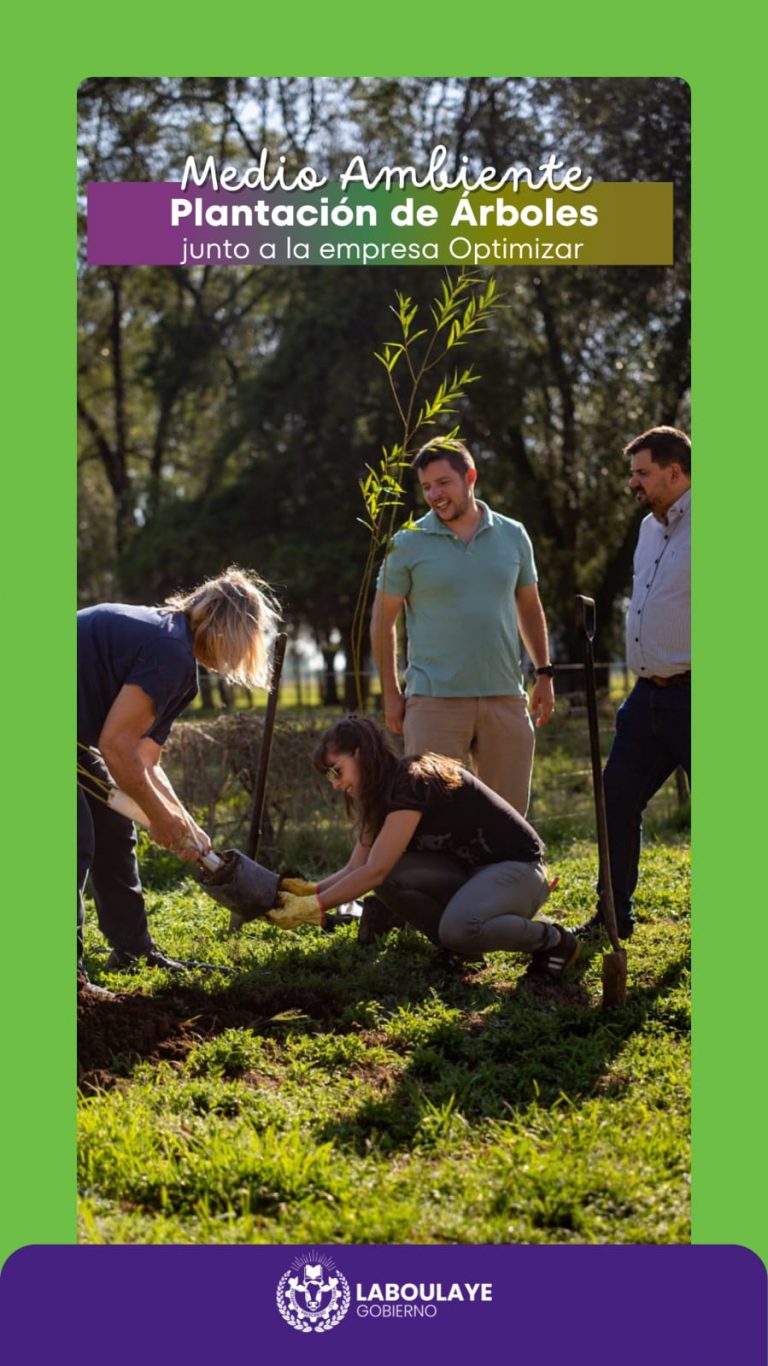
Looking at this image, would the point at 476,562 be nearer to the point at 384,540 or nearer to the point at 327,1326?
the point at 384,540

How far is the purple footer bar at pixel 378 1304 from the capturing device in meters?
3.25

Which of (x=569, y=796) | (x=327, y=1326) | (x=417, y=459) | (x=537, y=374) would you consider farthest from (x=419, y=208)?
(x=569, y=796)

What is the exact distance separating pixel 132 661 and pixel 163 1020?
3.95 feet

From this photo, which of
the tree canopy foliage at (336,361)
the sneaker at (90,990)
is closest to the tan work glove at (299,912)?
the sneaker at (90,990)

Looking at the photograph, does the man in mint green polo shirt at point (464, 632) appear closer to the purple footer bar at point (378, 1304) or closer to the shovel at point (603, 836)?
the shovel at point (603, 836)

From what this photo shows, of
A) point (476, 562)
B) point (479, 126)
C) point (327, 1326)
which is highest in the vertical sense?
point (479, 126)

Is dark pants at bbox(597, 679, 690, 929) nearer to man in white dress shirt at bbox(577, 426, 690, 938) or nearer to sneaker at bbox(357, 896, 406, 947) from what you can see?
→ man in white dress shirt at bbox(577, 426, 690, 938)

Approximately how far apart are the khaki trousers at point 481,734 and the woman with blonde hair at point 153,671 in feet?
3.15

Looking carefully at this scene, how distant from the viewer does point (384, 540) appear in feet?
16.7

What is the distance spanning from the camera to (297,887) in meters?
4.80

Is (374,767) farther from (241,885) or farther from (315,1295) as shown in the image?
(315,1295)

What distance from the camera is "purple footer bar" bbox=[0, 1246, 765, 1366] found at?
128 inches

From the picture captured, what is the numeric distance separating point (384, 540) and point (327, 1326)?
274 centimetres

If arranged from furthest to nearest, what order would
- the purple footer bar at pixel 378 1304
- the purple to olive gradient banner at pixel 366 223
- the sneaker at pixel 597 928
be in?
the sneaker at pixel 597 928, the purple to olive gradient banner at pixel 366 223, the purple footer bar at pixel 378 1304
